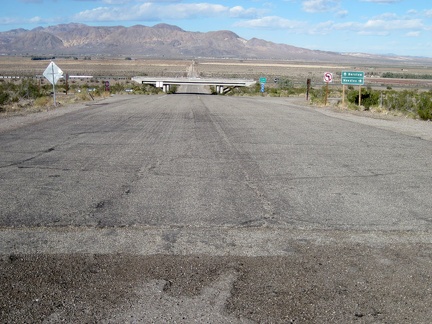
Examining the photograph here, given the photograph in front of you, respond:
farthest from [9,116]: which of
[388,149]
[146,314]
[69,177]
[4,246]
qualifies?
[146,314]

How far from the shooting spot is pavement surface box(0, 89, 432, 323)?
5.09 metres

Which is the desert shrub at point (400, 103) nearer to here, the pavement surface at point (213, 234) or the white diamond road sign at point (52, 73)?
the white diamond road sign at point (52, 73)

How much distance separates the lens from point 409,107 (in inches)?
1391

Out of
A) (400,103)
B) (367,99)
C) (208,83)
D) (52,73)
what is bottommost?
(400,103)

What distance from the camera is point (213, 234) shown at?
7.17 m

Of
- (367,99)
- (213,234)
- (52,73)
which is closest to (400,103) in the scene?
(367,99)

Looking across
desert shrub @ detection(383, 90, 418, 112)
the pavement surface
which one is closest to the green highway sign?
desert shrub @ detection(383, 90, 418, 112)

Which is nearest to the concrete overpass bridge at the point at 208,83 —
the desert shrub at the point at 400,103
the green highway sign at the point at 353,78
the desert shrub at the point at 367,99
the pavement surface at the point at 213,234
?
the desert shrub at the point at 367,99

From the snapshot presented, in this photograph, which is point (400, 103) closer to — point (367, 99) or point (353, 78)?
point (367, 99)

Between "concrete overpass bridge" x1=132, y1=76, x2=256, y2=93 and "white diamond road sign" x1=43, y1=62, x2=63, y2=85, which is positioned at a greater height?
"white diamond road sign" x1=43, y1=62, x2=63, y2=85

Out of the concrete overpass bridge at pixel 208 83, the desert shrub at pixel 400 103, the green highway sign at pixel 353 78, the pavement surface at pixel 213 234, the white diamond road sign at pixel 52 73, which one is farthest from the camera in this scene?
the concrete overpass bridge at pixel 208 83

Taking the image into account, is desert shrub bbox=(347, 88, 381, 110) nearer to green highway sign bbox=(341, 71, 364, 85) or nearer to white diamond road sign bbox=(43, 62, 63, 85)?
Answer: green highway sign bbox=(341, 71, 364, 85)

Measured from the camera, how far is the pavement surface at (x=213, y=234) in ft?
16.7

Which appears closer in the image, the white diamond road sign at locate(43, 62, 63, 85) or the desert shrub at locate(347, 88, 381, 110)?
the white diamond road sign at locate(43, 62, 63, 85)
